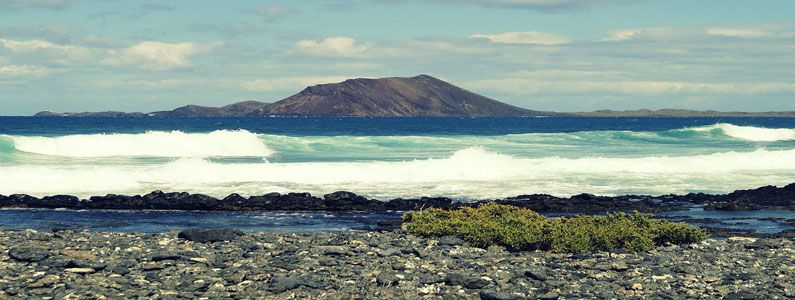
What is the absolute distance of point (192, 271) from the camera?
1235cm

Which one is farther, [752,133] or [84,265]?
[752,133]

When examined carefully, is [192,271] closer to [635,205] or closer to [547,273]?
[547,273]

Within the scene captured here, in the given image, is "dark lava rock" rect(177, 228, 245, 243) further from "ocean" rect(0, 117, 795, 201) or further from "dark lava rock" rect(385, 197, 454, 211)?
"ocean" rect(0, 117, 795, 201)

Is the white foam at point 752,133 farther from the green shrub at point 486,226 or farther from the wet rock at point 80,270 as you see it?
the wet rock at point 80,270

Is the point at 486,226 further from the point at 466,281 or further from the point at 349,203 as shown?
the point at 349,203

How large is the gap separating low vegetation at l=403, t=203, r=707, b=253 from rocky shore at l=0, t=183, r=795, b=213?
727 cm

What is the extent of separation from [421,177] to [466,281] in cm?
2187

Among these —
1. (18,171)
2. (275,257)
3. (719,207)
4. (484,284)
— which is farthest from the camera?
(18,171)

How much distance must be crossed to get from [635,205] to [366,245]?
11949 millimetres

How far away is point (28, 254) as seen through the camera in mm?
12711

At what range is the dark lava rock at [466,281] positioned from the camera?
1177cm

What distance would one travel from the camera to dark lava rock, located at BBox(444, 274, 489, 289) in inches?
463

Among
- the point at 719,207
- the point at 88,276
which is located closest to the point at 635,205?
the point at 719,207

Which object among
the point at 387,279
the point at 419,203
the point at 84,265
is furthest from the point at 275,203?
the point at 387,279
